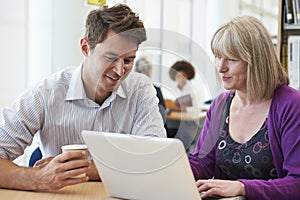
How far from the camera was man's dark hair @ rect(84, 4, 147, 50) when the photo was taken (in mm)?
1957

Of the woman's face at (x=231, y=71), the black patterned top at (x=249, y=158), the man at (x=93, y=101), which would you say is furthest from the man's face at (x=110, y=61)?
the black patterned top at (x=249, y=158)

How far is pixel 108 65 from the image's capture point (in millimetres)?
1937

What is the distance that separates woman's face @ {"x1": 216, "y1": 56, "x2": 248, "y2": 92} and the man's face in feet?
1.03

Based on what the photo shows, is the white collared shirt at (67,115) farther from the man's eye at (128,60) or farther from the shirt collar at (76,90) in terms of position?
the man's eye at (128,60)

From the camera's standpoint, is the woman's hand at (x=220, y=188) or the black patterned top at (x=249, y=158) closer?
the woman's hand at (x=220, y=188)

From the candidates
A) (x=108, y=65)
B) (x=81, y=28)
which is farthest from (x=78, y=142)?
(x=81, y=28)

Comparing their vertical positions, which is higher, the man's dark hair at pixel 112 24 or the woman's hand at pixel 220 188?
the man's dark hair at pixel 112 24

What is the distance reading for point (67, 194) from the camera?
1719 mm

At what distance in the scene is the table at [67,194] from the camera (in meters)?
1.68

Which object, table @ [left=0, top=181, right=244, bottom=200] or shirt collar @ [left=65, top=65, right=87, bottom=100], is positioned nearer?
table @ [left=0, top=181, right=244, bottom=200]

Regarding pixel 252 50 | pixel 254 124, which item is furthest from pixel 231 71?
pixel 254 124

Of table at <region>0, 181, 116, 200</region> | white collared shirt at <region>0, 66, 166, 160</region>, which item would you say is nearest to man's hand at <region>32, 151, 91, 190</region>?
table at <region>0, 181, 116, 200</region>

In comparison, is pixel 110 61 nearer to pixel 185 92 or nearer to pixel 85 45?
pixel 85 45

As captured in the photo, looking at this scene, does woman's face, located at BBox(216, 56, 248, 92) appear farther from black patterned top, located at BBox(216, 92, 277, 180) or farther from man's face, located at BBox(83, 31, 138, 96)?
man's face, located at BBox(83, 31, 138, 96)
